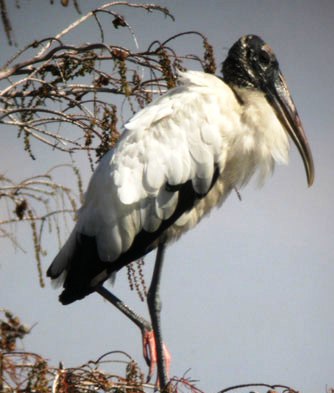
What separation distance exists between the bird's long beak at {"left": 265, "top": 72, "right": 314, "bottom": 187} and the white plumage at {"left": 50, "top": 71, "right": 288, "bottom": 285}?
0.33 meters

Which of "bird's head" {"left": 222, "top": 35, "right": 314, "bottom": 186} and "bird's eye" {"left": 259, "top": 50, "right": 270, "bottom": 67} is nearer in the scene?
"bird's head" {"left": 222, "top": 35, "right": 314, "bottom": 186}

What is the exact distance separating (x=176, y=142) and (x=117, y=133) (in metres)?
0.59

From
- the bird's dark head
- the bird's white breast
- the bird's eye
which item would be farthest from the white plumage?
the bird's eye

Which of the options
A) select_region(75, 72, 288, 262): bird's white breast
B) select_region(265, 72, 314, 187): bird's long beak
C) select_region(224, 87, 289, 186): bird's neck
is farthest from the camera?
select_region(265, 72, 314, 187): bird's long beak

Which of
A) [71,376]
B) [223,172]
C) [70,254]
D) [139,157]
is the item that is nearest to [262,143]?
[223,172]

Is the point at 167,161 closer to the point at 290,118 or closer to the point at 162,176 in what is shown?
the point at 162,176

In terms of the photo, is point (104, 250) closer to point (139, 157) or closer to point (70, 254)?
point (70, 254)

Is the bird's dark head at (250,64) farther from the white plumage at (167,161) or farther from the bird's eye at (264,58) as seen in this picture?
the white plumage at (167,161)

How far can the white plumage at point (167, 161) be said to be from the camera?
5531 millimetres

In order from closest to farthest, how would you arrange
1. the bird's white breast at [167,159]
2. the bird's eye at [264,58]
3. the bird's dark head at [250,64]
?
1. the bird's white breast at [167,159]
2. the bird's dark head at [250,64]
3. the bird's eye at [264,58]

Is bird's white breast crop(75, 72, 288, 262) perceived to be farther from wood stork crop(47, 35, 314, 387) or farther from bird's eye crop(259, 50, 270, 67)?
bird's eye crop(259, 50, 270, 67)

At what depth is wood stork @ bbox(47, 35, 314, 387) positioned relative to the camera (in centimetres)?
554

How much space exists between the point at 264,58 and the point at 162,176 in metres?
1.30

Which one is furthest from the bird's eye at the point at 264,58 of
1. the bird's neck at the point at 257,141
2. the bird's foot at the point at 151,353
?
the bird's foot at the point at 151,353
